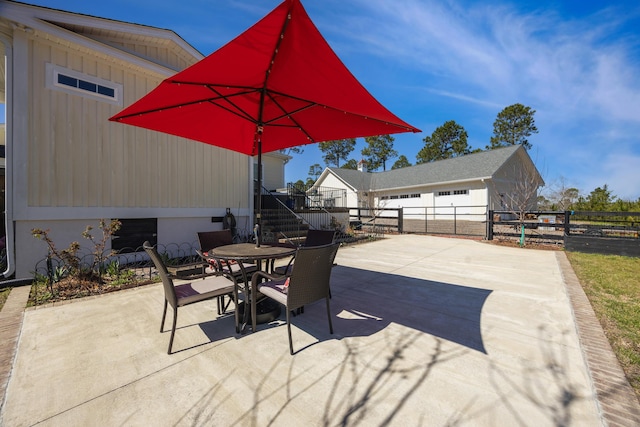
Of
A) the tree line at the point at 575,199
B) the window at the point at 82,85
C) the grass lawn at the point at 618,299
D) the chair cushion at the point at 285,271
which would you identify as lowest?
the grass lawn at the point at 618,299

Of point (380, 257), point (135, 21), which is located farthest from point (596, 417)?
point (135, 21)

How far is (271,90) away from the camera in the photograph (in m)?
2.92

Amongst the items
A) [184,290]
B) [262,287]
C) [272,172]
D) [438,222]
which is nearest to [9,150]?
[184,290]

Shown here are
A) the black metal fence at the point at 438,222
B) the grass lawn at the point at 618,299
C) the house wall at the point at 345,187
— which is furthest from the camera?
the house wall at the point at 345,187

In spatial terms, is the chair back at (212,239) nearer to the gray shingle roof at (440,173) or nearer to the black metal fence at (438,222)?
the black metal fence at (438,222)

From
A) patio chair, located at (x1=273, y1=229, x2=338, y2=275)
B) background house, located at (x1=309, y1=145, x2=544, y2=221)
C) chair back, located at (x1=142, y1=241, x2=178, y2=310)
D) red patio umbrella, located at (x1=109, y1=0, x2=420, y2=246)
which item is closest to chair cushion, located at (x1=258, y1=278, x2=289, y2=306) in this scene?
chair back, located at (x1=142, y1=241, x2=178, y2=310)

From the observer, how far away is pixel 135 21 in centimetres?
586

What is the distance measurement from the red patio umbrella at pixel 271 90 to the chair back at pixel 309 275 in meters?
1.26

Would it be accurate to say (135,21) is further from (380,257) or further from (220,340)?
(380,257)

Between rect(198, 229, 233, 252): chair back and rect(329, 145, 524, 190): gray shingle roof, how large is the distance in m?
17.1

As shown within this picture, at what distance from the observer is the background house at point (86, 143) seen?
4.52 m

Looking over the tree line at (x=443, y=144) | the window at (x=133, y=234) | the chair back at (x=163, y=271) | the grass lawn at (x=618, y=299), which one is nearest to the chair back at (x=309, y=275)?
the chair back at (x=163, y=271)

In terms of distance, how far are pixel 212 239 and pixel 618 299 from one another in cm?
615

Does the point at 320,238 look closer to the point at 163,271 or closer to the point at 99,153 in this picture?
the point at 163,271
